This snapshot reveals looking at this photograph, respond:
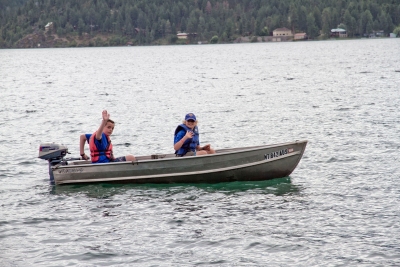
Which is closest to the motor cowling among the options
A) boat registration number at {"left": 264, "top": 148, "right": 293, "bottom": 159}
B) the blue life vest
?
the blue life vest

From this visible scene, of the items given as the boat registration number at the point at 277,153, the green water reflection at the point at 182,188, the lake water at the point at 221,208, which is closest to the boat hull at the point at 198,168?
the boat registration number at the point at 277,153

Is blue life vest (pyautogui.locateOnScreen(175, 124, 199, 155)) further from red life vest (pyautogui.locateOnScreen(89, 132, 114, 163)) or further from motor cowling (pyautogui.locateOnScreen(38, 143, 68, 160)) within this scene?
motor cowling (pyautogui.locateOnScreen(38, 143, 68, 160))

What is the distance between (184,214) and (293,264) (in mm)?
4005

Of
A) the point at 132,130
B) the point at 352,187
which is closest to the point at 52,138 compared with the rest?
the point at 132,130

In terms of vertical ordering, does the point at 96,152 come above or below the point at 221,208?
above

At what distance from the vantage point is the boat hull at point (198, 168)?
19.2 m

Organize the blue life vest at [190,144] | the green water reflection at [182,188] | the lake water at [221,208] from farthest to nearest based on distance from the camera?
the blue life vest at [190,144] → the green water reflection at [182,188] → the lake water at [221,208]

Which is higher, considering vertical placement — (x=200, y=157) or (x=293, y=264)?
(x=200, y=157)

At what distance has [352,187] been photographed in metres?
19.2

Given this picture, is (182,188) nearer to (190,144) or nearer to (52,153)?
(190,144)

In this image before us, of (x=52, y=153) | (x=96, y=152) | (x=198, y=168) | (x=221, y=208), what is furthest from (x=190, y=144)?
(x=52, y=153)

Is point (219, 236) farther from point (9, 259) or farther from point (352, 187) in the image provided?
point (352, 187)

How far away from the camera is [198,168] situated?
19.3 metres

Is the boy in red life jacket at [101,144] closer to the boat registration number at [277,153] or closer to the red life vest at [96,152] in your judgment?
the red life vest at [96,152]
